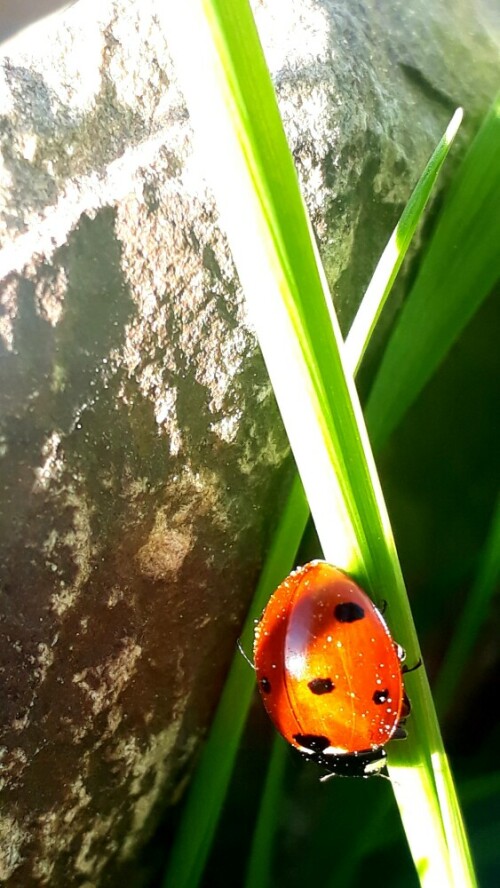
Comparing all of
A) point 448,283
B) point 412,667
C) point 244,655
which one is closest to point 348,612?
point 412,667

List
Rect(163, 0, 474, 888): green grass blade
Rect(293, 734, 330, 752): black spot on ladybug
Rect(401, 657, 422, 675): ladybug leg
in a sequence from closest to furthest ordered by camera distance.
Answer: Rect(163, 0, 474, 888): green grass blade
Rect(401, 657, 422, 675): ladybug leg
Rect(293, 734, 330, 752): black spot on ladybug

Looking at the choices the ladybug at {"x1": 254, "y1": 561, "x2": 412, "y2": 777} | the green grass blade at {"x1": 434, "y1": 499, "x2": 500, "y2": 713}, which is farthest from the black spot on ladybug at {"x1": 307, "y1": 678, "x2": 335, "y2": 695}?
the green grass blade at {"x1": 434, "y1": 499, "x2": 500, "y2": 713}

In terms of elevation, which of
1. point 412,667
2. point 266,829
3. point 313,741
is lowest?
point 266,829

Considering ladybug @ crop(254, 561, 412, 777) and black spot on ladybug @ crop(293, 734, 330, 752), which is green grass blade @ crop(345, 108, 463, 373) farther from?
black spot on ladybug @ crop(293, 734, 330, 752)

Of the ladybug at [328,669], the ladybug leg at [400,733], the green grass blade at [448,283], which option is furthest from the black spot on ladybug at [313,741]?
the green grass blade at [448,283]

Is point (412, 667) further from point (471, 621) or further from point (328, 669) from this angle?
point (471, 621)

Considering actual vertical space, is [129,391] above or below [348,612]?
above
